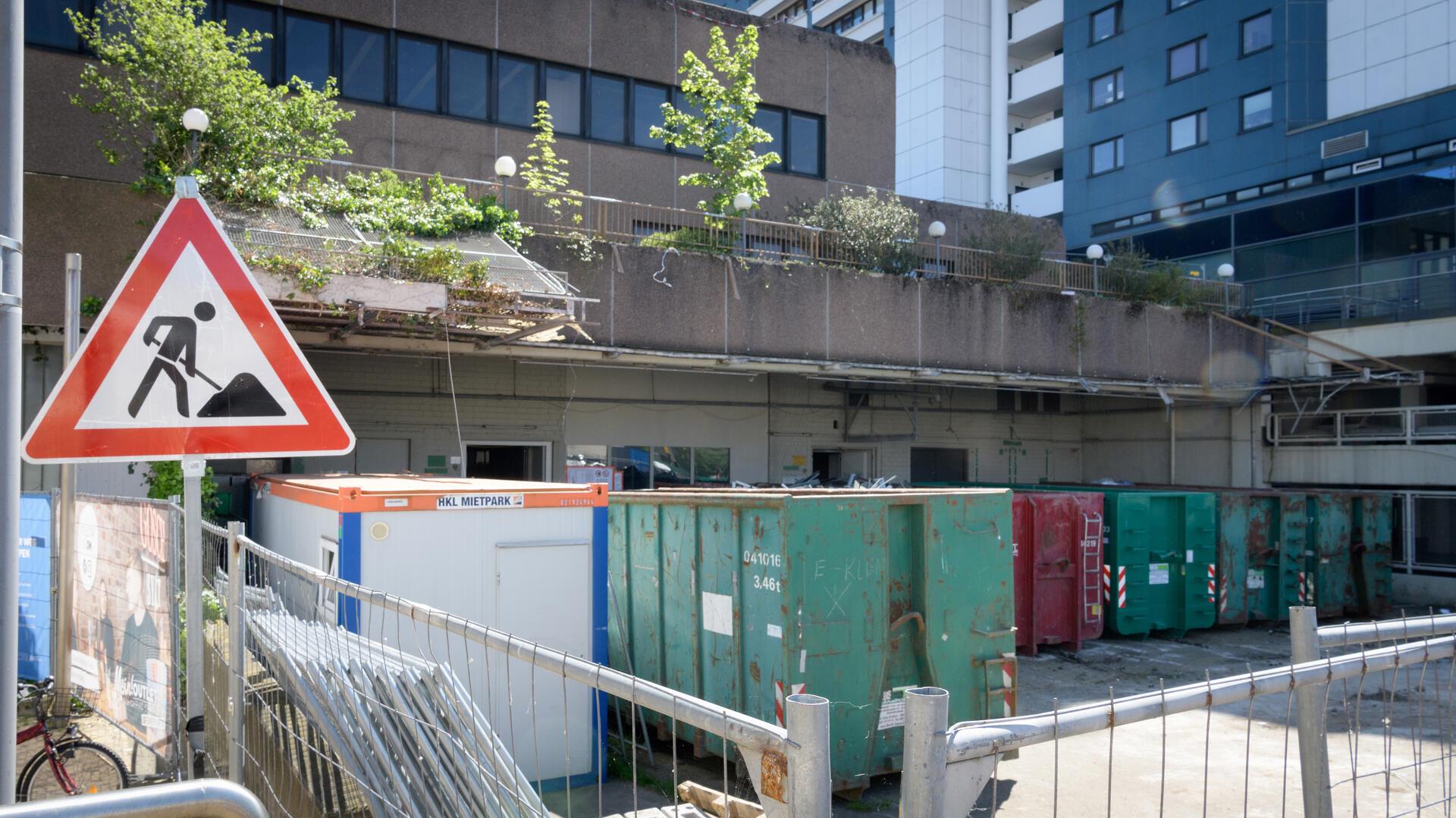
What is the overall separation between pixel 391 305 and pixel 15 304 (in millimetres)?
7979

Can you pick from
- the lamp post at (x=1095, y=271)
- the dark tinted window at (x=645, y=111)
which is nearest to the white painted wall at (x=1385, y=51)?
the lamp post at (x=1095, y=271)

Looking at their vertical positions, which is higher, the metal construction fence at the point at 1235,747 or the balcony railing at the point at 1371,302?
the balcony railing at the point at 1371,302

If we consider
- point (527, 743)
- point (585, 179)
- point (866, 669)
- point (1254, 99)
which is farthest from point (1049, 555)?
point (1254, 99)

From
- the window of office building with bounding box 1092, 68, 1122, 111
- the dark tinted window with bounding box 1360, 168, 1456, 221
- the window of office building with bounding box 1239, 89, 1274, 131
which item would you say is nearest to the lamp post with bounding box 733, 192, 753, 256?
the dark tinted window with bounding box 1360, 168, 1456, 221

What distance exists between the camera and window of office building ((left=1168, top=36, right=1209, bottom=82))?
1204 inches

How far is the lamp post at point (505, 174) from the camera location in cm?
1395

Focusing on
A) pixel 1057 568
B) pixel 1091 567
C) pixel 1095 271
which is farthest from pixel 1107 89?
pixel 1057 568

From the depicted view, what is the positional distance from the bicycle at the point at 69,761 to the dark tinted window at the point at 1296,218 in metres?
25.0

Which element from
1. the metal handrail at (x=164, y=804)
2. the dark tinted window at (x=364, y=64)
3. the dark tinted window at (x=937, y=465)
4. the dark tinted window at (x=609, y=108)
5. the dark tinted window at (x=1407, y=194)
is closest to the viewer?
the metal handrail at (x=164, y=804)

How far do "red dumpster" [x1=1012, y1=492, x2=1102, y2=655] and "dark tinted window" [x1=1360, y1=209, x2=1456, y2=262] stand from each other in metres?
12.1

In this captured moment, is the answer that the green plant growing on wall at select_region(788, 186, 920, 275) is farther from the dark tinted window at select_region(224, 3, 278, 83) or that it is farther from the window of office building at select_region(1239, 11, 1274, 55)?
the window of office building at select_region(1239, 11, 1274, 55)

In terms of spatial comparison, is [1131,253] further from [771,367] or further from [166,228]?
[166,228]

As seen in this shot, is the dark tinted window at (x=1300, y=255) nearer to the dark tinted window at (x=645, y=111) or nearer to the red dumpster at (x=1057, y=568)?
the red dumpster at (x=1057, y=568)

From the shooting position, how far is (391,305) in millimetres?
10688
